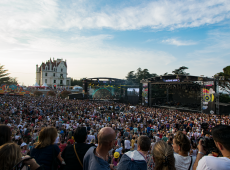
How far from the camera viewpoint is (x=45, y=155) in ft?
7.14

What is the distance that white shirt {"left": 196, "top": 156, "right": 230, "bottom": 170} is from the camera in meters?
1.42

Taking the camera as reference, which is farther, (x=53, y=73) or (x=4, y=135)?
(x=53, y=73)

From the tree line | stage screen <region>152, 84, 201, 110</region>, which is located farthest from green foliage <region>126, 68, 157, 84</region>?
stage screen <region>152, 84, 201, 110</region>

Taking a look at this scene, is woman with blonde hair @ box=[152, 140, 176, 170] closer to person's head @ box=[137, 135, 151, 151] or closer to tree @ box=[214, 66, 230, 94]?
person's head @ box=[137, 135, 151, 151]

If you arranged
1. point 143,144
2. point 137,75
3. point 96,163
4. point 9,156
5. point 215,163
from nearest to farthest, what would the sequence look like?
1. point 215,163
2. point 9,156
3. point 96,163
4. point 143,144
5. point 137,75

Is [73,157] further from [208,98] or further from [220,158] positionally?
[208,98]

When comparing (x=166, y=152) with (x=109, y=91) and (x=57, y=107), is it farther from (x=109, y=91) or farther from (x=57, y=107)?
(x=109, y=91)

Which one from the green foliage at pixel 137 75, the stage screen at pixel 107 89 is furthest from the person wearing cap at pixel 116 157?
the green foliage at pixel 137 75

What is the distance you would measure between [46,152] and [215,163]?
222cm

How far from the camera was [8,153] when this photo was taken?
156 cm

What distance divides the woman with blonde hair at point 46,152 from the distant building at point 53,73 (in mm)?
60676

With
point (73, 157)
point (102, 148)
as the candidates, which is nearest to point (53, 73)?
point (73, 157)

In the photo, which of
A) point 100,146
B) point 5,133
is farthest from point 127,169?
point 5,133

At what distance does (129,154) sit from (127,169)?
0.17 m
